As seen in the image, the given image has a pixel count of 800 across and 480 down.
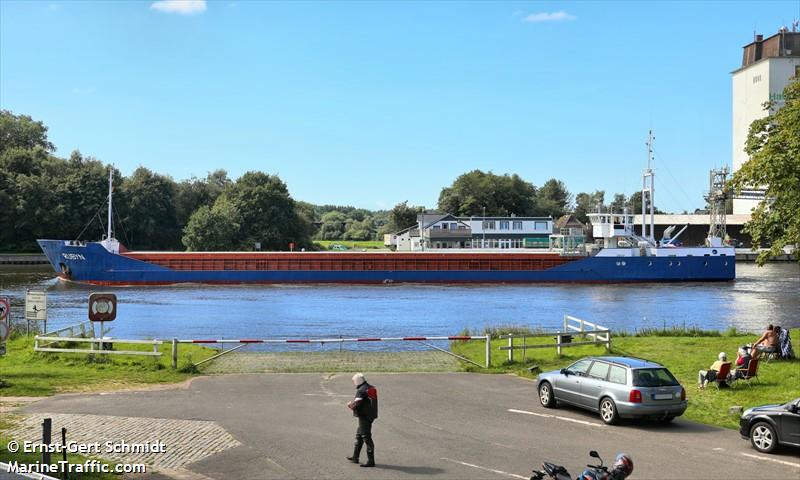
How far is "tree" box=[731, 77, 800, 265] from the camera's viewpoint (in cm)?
2056

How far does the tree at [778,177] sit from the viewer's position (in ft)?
67.5

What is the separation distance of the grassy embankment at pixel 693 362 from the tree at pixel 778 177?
3879 mm

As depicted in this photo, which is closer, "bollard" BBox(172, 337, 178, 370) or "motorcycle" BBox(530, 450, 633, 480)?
"motorcycle" BBox(530, 450, 633, 480)

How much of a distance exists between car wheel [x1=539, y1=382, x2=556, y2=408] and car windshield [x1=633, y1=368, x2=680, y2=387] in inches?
82.2

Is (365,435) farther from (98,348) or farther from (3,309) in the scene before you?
(98,348)

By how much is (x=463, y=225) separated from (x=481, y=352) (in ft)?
209

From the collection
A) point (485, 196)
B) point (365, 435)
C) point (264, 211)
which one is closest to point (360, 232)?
point (485, 196)

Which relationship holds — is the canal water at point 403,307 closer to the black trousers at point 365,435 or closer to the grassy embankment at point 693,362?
the grassy embankment at point 693,362

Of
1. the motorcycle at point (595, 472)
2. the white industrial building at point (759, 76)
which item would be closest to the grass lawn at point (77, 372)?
the motorcycle at point (595, 472)

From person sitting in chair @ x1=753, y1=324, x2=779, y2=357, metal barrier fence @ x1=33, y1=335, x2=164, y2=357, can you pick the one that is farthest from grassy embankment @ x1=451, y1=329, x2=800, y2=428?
metal barrier fence @ x1=33, y1=335, x2=164, y2=357

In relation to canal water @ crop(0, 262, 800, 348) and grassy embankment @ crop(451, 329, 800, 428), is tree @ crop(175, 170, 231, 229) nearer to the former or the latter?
canal water @ crop(0, 262, 800, 348)

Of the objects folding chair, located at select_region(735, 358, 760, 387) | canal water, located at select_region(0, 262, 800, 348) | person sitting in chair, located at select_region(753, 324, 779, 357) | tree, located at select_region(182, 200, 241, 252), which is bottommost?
canal water, located at select_region(0, 262, 800, 348)

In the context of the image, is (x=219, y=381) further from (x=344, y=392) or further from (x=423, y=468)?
(x=423, y=468)

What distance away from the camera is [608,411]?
43.7ft
